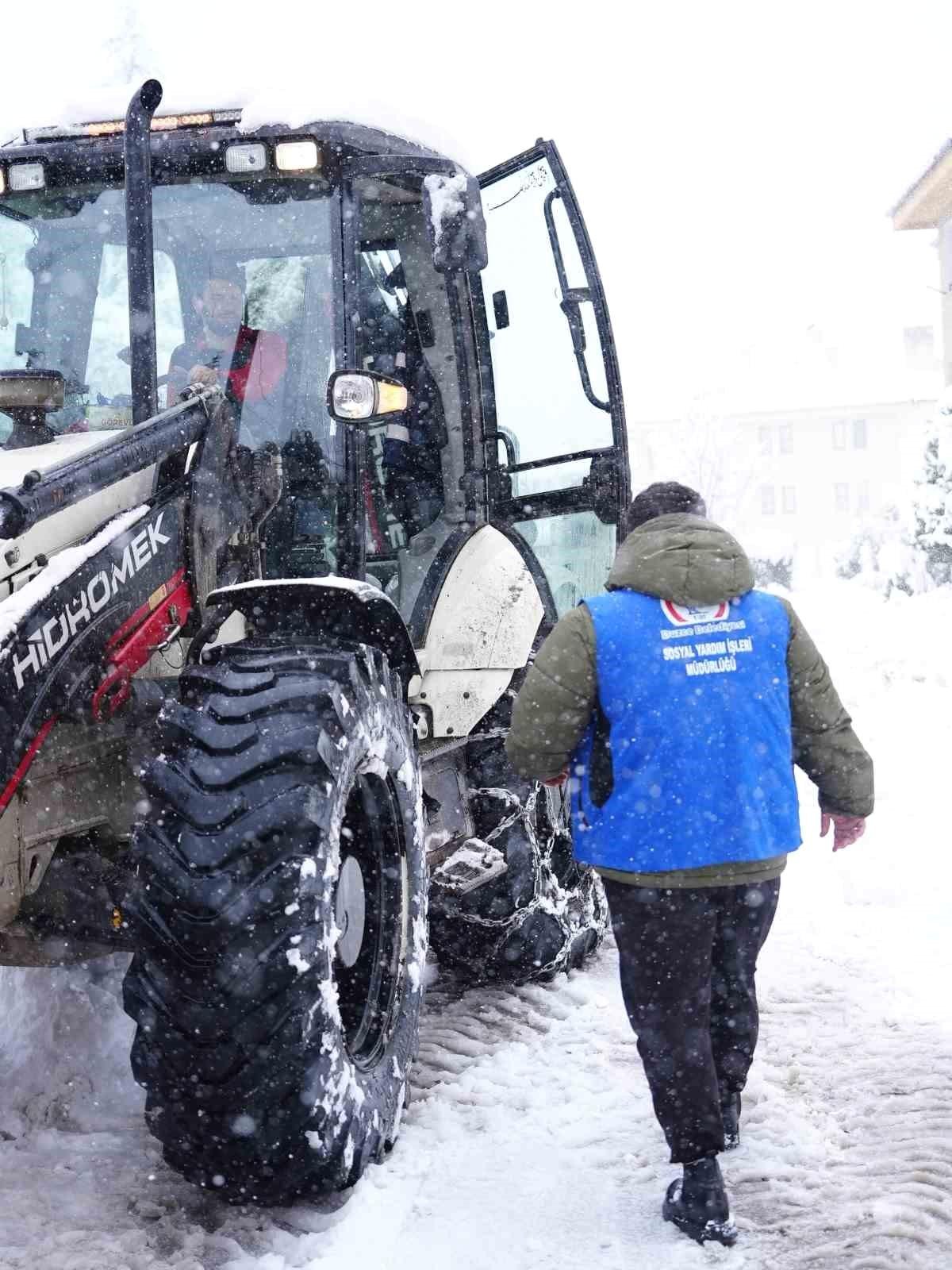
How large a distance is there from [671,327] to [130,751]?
61.3 metres

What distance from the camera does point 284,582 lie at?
3.49 metres

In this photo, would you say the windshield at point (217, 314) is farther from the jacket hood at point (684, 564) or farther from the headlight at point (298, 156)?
the jacket hood at point (684, 564)

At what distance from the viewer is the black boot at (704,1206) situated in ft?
10.0

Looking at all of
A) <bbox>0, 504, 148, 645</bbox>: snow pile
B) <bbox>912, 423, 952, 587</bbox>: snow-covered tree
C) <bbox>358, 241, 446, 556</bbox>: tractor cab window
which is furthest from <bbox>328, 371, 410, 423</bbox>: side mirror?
<bbox>912, 423, 952, 587</bbox>: snow-covered tree

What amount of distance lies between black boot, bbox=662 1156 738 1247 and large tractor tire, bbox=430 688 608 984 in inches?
69.2

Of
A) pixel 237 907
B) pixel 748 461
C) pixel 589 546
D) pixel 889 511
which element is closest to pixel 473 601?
pixel 589 546

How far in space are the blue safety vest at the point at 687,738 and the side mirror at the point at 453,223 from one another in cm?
132

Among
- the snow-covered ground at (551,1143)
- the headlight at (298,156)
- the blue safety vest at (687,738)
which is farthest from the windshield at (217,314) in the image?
the snow-covered ground at (551,1143)

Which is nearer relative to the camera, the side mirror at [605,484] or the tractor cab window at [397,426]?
the tractor cab window at [397,426]

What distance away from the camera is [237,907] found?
9.28 ft

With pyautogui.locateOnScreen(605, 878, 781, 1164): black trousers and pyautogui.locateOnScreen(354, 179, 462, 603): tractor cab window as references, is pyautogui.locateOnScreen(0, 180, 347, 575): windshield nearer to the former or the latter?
pyautogui.locateOnScreen(354, 179, 462, 603): tractor cab window

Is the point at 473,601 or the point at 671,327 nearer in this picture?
the point at 473,601

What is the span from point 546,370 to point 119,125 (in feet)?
6.17

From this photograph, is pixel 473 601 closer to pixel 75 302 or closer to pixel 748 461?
pixel 75 302
